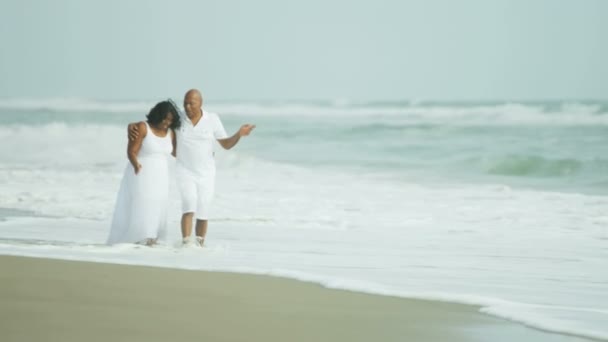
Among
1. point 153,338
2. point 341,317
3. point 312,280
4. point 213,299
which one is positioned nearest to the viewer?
point 153,338

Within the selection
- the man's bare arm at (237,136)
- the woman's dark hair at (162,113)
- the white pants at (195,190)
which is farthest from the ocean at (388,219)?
the woman's dark hair at (162,113)

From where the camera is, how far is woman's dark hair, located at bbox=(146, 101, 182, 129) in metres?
5.70

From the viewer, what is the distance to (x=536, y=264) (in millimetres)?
5430

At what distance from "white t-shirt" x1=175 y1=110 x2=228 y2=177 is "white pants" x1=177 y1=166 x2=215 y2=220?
0.03 metres

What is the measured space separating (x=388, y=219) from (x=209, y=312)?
4212 millimetres

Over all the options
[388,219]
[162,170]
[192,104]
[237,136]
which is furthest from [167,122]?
[388,219]

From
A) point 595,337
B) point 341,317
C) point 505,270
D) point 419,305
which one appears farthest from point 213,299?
point 505,270

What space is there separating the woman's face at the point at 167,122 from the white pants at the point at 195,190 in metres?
0.26

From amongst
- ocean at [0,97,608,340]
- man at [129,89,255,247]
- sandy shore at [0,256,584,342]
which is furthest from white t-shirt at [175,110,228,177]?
sandy shore at [0,256,584,342]

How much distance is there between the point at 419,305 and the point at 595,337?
79 centimetres

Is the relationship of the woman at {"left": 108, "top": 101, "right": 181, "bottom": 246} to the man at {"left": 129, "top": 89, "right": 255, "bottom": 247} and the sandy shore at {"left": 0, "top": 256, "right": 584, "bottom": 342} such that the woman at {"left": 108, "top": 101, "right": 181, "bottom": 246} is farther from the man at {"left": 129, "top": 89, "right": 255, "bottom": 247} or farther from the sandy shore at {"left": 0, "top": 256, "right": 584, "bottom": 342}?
the sandy shore at {"left": 0, "top": 256, "right": 584, "bottom": 342}

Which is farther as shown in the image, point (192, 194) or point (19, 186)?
point (19, 186)

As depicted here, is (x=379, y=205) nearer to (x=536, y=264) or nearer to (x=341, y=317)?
(x=536, y=264)

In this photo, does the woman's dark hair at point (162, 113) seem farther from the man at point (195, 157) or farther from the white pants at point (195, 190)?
the white pants at point (195, 190)
